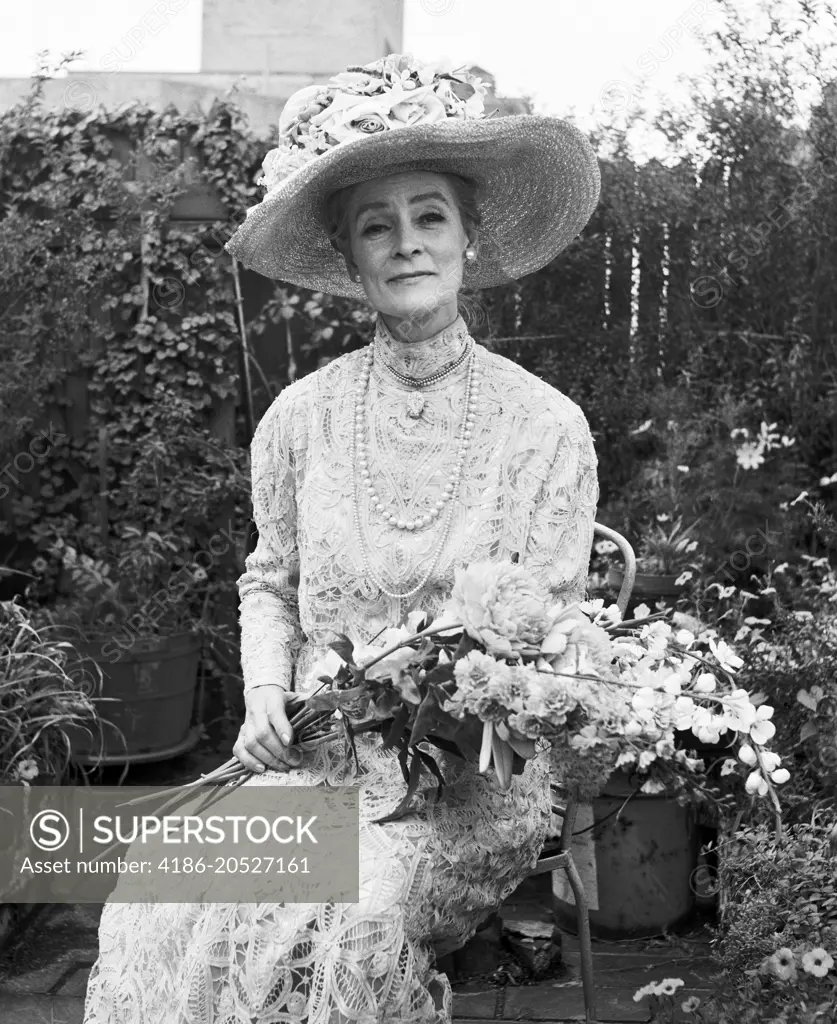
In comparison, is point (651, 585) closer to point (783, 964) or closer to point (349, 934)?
point (783, 964)

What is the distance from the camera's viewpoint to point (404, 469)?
2145 mm

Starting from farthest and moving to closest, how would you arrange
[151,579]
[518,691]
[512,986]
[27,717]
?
[151,579], [27,717], [512,986], [518,691]

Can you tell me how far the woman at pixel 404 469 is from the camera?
188 centimetres

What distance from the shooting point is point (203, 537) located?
5.15 metres

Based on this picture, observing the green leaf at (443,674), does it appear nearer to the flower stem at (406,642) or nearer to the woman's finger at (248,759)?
the flower stem at (406,642)

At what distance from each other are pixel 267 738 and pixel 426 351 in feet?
2.38

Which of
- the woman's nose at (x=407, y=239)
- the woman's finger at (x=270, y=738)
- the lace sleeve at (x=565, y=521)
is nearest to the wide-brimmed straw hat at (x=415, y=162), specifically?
the woman's nose at (x=407, y=239)

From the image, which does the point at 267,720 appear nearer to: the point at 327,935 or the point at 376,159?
the point at 327,935

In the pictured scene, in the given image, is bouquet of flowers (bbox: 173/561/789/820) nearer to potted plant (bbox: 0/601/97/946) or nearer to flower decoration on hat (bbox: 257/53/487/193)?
flower decoration on hat (bbox: 257/53/487/193)

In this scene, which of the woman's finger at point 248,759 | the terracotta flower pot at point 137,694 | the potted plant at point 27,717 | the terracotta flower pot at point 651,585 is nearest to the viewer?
the woman's finger at point 248,759

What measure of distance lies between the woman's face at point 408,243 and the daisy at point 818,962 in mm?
1269

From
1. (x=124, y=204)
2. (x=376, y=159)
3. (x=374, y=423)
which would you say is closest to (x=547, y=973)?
(x=374, y=423)

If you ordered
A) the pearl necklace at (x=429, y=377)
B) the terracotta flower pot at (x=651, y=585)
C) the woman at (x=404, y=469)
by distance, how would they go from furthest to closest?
the terracotta flower pot at (x=651, y=585) < the pearl necklace at (x=429, y=377) < the woman at (x=404, y=469)

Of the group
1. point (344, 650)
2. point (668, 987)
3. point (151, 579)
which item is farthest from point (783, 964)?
point (151, 579)
